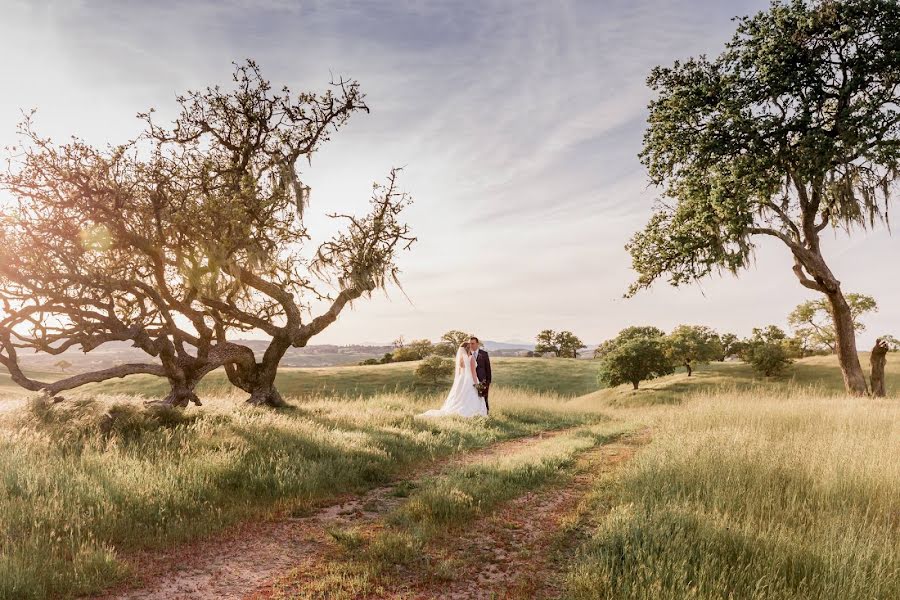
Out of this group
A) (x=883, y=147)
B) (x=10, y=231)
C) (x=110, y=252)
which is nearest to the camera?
(x=10, y=231)

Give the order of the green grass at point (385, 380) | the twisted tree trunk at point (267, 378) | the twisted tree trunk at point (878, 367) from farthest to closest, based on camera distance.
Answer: the green grass at point (385, 380) < the twisted tree trunk at point (878, 367) < the twisted tree trunk at point (267, 378)

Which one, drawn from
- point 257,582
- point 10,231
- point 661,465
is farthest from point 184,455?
point 10,231

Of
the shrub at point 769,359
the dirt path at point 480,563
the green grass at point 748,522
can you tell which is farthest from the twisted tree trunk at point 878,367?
the shrub at point 769,359

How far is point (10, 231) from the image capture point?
12320 millimetres

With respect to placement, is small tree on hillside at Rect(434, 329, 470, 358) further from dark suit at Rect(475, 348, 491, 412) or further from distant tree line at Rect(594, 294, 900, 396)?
dark suit at Rect(475, 348, 491, 412)

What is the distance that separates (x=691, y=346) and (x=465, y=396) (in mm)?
38947

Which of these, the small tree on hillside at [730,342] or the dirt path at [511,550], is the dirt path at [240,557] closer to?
the dirt path at [511,550]

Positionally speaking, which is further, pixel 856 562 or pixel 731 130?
pixel 731 130

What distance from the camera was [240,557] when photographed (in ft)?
17.8

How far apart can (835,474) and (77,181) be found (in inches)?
684

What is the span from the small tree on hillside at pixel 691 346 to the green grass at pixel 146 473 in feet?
138

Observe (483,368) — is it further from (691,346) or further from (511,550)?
(691,346)

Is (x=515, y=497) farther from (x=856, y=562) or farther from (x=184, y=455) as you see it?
(x=184, y=455)

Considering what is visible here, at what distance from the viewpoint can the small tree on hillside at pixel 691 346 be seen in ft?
163
